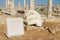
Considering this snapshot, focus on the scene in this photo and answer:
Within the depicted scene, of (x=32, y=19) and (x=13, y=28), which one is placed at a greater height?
(x=32, y=19)

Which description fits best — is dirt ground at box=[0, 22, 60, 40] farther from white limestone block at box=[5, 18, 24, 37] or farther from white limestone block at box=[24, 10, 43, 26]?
white limestone block at box=[24, 10, 43, 26]

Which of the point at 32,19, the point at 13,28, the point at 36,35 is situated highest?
the point at 32,19

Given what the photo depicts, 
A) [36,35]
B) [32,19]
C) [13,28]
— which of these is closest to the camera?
[13,28]

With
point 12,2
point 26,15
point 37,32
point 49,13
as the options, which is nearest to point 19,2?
point 12,2

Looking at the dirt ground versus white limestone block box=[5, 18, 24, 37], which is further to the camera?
white limestone block box=[5, 18, 24, 37]

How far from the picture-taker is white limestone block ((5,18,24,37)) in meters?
9.01

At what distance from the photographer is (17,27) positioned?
30.4 ft

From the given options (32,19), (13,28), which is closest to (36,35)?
(13,28)

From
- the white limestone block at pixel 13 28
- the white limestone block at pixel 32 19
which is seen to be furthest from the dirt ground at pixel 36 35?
the white limestone block at pixel 32 19

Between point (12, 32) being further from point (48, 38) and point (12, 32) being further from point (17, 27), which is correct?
point (48, 38)

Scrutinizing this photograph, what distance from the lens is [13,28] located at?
9164 millimetres

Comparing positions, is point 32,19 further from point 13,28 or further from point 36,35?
point 13,28

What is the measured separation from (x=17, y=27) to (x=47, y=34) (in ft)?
5.16

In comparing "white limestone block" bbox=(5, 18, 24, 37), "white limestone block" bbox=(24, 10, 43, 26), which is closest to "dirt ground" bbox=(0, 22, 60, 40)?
"white limestone block" bbox=(5, 18, 24, 37)
